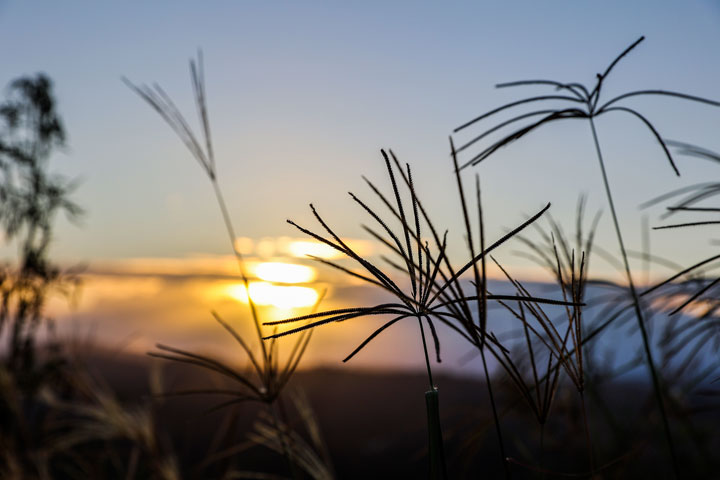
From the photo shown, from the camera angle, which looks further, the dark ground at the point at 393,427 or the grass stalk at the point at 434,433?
the dark ground at the point at 393,427

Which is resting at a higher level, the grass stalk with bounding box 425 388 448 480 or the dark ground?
the grass stalk with bounding box 425 388 448 480

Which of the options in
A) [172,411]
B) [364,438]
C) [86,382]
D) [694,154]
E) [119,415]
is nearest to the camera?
[694,154]

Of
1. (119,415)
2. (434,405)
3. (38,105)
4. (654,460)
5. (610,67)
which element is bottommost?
(654,460)

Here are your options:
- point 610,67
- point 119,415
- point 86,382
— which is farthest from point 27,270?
point 610,67

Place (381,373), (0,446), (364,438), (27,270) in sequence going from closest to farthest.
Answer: (0,446) → (27,270) → (364,438) → (381,373)

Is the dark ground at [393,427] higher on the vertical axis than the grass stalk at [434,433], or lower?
lower

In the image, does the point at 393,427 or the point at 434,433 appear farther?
the point at 393,427

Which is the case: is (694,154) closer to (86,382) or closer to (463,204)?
(463,204)

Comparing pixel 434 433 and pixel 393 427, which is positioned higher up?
pixel 434 433

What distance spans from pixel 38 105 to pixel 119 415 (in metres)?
4.48

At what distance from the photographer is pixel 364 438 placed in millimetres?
6730

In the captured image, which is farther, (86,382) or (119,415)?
(86,382)

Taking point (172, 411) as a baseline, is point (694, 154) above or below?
above

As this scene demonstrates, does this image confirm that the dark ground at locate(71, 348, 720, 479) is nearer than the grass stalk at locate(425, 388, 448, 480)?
No
